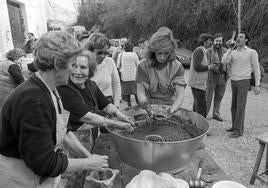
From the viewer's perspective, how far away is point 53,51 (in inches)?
38.2

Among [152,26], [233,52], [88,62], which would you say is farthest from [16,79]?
[152,26]

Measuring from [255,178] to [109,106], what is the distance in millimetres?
1961

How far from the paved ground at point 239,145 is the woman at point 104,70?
1.72m

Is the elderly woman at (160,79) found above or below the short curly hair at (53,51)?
below

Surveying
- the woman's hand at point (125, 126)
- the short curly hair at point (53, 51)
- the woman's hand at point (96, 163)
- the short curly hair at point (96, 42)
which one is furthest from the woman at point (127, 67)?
the short curly hair at point (53, 51)

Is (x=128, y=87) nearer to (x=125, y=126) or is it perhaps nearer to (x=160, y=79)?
(x=160, y=79)

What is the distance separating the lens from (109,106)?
185 cm

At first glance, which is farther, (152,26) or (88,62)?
(152,26)

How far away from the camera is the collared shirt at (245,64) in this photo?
11.6 feet

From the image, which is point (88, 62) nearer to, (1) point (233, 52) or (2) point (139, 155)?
(2) point (139, 155)

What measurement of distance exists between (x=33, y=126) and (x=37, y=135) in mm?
41

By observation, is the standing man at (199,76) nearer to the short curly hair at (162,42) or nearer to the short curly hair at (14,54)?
the short curly hair at (162,42)

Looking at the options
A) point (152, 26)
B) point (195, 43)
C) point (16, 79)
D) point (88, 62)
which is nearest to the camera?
point (88, 62)

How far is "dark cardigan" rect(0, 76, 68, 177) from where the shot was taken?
0.90 meters
